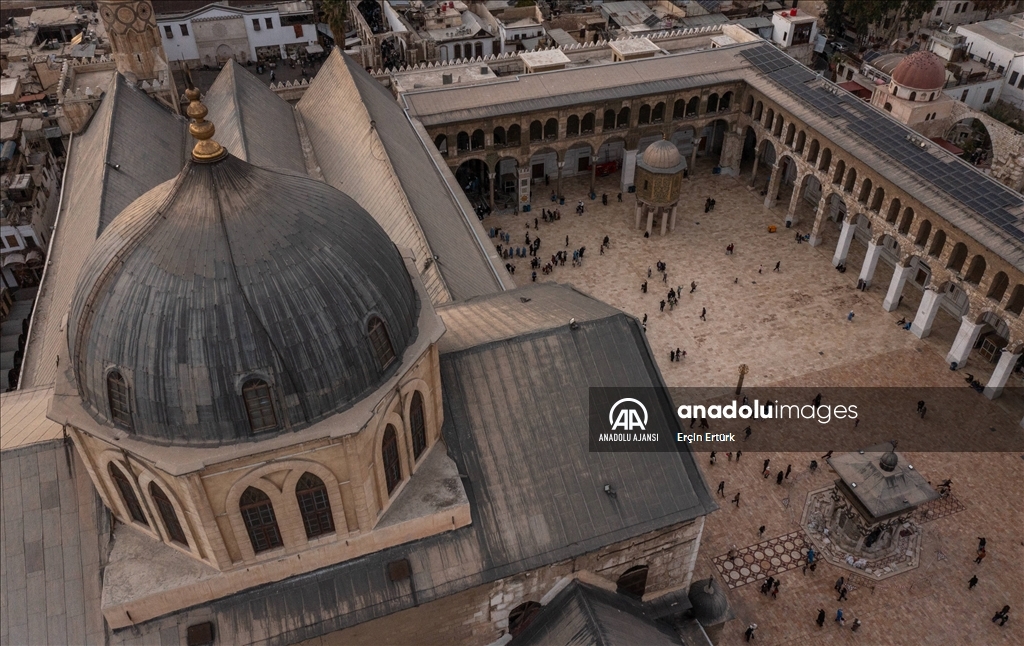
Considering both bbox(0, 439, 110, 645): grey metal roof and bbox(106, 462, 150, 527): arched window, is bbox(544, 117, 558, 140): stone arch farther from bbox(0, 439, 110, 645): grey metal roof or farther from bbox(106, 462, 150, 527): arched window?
bbox(106, 462, 150, 527): arched window

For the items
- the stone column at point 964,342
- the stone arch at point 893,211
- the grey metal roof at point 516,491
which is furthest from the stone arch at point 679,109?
the grey metal roof at point 516,491

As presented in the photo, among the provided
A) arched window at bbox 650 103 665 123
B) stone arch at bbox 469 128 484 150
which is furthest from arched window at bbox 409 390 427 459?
arched window at bbox 650 103 665 123

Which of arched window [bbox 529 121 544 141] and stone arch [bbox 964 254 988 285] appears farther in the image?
arched window [bbox 529 121 544 141]

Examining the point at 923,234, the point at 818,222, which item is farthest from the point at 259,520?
the point at 818,222

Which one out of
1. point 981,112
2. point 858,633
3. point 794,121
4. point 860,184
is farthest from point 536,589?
point 981,112

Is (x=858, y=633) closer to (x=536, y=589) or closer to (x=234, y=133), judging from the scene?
(x=536, y=589)

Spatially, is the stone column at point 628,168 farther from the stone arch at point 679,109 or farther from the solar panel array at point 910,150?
the solar panel array at point 910,150

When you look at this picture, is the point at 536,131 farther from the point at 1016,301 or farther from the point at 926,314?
the point at 1016,301
